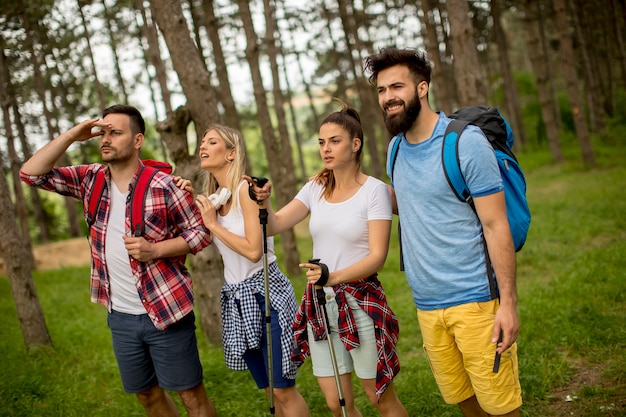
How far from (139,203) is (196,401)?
1.51 m

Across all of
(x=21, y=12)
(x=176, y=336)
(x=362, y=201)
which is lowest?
(x=176, y=336)

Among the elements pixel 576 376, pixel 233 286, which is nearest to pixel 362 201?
pixel 233 286

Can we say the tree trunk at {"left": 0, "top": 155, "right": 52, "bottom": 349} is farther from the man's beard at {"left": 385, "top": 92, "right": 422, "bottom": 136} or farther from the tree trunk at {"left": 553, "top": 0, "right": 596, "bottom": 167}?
the tree trunk at {"left": 553, "top": 0, "right": 596, "bottom": 167}

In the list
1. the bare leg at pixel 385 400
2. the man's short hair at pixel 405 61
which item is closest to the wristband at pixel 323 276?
the bare leg at pixel 385 400

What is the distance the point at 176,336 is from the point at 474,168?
93.8 inches

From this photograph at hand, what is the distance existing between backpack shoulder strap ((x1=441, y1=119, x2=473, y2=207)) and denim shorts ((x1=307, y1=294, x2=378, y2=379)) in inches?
41.9

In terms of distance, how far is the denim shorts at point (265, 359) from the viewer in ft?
13.3

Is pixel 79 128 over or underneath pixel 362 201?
over

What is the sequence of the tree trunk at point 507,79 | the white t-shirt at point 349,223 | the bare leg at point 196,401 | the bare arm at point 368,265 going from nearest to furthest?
the bare arm at point 368,265 → the white t-shirt at point 349,223 → the bare leg at point 196,401 → the tree trunk at point 507,79

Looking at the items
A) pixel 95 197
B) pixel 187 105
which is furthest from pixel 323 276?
pixel 187 105

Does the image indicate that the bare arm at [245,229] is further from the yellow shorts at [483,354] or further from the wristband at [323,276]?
the yellow shorts at [483,354]

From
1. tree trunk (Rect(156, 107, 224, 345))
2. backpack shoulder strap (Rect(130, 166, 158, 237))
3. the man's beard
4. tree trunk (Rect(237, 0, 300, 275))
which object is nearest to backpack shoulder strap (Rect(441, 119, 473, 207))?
the man's beard

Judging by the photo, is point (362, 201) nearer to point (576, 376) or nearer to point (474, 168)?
point (474, 168)

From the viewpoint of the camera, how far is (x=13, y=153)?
13.7 m
